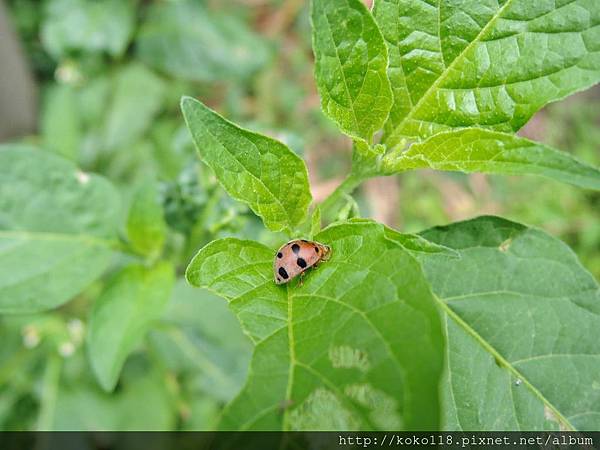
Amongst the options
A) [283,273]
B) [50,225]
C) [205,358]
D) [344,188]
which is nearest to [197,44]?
[205,358]

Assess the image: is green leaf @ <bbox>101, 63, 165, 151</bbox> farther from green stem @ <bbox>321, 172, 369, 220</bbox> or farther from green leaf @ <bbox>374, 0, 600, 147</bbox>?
green leaf @ <bbox>374, 0, 600, 147</bbox>

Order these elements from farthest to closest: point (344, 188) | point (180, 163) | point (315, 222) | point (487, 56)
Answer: point (180, 163) → point (344, 188) → point (315, 222) → point (487, 56)

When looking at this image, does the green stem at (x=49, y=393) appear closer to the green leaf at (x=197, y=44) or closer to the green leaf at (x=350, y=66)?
the green leaf at (x=197, y=44)

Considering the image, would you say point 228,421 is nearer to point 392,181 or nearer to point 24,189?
point 24,189

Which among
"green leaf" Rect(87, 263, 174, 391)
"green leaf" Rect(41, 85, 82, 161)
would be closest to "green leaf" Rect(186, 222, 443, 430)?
"green leaf" Rect(87, 263, 174, 391)

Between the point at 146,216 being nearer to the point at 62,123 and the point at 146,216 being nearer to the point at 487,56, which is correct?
the point at 487,56

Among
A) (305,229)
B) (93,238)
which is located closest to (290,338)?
(305,229)
